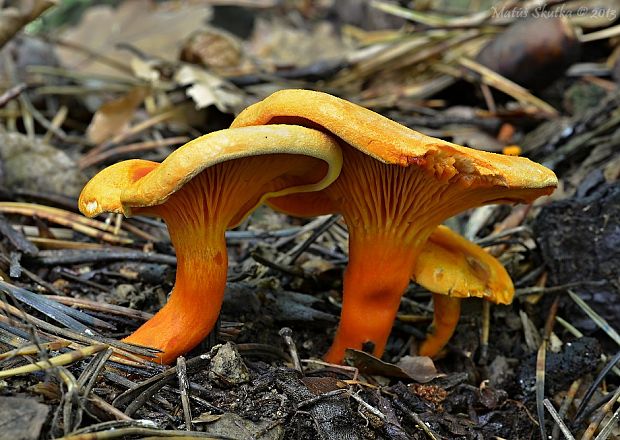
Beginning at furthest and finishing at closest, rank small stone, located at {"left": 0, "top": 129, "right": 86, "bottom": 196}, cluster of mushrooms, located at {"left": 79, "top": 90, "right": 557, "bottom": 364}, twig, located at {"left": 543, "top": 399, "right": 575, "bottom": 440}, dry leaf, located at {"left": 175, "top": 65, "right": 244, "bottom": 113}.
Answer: dry leaf, located at {"left": 175, "top": 65, "right": 244, "bottom": 113} → small stone, located at {"left": 0, "top": 129, "right": 86, "bottom": 196} → twig, located at {"left": 543, "top": 399, "right": 575, "bottom": 440} → cluster of mushrooms, located at {"left": 79, "top": 90, "right": 557, "bottom": 364}

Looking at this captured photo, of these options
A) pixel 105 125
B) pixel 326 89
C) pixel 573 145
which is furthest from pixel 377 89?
pixel 105 125

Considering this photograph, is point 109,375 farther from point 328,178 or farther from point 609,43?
point 609,43

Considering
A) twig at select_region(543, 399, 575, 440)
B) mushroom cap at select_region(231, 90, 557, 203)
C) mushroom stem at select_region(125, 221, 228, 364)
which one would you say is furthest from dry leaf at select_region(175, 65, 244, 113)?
twig at select_region(543, 399, 575, 440)

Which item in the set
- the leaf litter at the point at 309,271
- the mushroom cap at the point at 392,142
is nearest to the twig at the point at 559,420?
the leaf litter at the point at 309,271

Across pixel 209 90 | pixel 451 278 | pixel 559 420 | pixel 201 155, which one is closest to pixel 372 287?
pixel 451 278

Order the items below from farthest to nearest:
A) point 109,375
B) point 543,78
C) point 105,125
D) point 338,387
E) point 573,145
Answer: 1. point 543,78
2. point 105,125
3. point 573,145
4. point 338,387
5. point 109,375

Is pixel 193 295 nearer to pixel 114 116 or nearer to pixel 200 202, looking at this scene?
pixel 200 202

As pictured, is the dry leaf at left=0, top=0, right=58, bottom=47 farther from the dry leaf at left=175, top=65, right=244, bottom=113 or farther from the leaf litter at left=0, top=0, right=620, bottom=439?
the dry leaf at left=175, top=65, right=244, bottom=113
